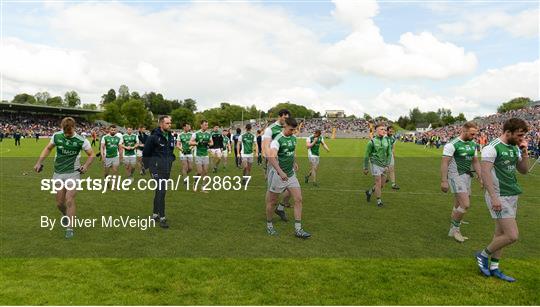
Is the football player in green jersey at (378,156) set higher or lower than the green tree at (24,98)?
lower

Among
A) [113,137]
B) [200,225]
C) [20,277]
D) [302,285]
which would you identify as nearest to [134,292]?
[20,277]

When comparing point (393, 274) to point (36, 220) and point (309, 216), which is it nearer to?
point (309, 216)

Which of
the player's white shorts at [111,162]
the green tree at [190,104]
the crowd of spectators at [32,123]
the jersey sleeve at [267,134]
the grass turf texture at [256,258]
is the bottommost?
the grass turf texture at [256,258]

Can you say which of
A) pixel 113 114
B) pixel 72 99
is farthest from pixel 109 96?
pixel 113 114

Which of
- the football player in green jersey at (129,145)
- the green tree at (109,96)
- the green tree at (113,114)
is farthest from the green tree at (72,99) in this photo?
the football player in green jersey at (129,145)

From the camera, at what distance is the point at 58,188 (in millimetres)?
7977

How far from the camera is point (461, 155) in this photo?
7.96 m

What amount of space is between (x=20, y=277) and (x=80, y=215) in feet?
13.7

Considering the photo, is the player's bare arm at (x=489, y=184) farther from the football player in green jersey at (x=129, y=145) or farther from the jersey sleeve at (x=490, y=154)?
the football player in green jersey at (x=129, y=145)

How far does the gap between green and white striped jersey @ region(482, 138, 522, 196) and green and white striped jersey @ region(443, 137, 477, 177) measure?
1841 millimetres

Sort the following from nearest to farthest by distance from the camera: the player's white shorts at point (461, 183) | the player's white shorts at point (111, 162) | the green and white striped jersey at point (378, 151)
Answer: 1. the player's white shorts at point (461, 183)
2. the green and white striped jersey at point (378, 151)
3. the player's white shorts at point (111, 162)

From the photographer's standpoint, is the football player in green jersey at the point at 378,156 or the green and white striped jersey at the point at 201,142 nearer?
the football player in green jersey at the point at 378,156

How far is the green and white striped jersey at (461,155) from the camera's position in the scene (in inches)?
311

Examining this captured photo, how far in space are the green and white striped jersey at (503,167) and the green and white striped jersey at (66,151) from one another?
7185 millimetres
